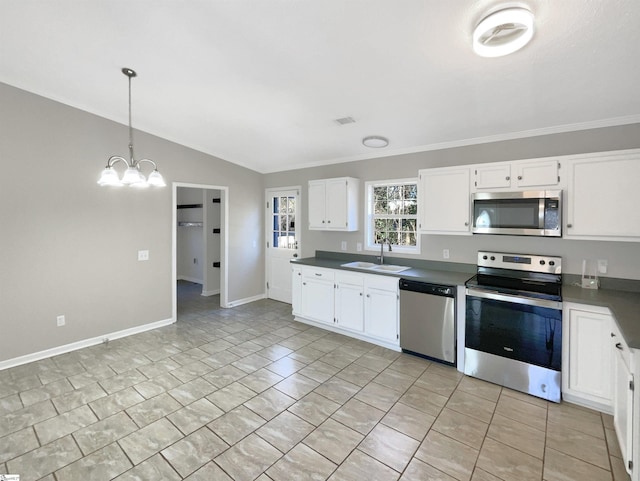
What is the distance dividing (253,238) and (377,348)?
10.2ft

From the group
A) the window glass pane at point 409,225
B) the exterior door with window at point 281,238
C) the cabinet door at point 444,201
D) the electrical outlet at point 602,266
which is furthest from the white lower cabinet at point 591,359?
the exterior door with window at point 281,238

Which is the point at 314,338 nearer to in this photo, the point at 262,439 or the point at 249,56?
the point at 262,439

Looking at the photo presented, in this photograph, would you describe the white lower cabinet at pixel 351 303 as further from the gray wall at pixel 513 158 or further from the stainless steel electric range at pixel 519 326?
the stainless steel electric range at pixel 519 326

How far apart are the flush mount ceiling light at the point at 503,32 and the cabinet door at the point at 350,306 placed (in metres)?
2.71

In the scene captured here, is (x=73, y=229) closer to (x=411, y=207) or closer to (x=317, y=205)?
(x=317, y=205)

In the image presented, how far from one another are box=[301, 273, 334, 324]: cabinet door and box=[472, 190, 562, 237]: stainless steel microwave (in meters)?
2.01

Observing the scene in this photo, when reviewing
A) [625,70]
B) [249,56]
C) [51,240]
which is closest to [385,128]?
[249,56]

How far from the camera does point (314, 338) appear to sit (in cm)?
409

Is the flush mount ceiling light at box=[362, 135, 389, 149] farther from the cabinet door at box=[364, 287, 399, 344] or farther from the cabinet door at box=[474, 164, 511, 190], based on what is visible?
the cabinet door at box=[364, 287, 399, 344]

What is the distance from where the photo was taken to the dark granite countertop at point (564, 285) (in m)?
1.98

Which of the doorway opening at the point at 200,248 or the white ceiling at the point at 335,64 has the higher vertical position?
the white ceiling at the point at 335,64

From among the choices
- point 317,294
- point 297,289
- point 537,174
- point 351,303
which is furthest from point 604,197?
point 297,289

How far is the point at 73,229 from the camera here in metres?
3.71

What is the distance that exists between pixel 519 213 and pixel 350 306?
2.18 meters
